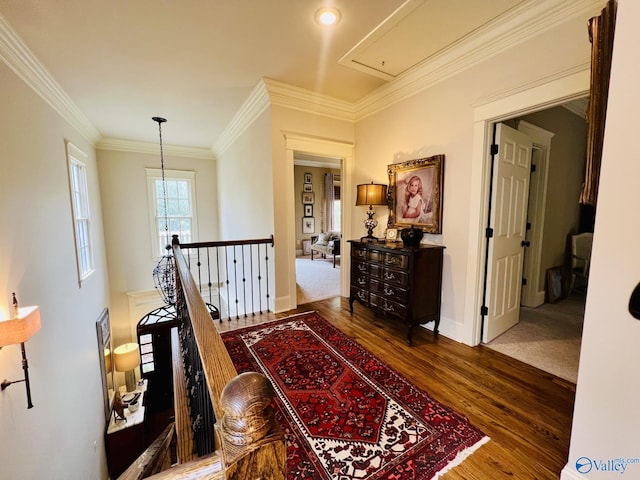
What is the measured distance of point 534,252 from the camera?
→ 3.54m

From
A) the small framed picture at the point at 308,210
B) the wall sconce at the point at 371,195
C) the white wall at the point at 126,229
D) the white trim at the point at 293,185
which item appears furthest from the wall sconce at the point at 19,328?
the small framed picture at the point at 308,210

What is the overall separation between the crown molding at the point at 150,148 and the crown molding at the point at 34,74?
1.36 metres

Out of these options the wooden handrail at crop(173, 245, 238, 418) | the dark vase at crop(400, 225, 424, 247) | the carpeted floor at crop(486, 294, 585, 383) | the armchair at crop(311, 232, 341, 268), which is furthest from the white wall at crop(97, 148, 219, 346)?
the carpeted floor at crop(486, 294, 585, 383)

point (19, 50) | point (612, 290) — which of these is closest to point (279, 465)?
point (612, 290)

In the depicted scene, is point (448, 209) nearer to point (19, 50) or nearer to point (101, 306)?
point (19, 50)

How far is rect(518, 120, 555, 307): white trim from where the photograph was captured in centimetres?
330

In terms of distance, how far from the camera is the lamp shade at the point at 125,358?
15.4ft

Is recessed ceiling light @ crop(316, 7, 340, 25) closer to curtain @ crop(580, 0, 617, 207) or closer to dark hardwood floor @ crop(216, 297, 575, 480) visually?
curtain @ crop(580, 0, 617, 207)

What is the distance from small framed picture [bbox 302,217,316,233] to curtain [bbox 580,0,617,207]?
7433mm

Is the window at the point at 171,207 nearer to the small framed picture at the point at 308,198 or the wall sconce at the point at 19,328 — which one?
the small framed picture at the point at 308,198

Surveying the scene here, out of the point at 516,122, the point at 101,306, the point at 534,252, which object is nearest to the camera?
the point at 516,122

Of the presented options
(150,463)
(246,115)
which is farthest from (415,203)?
(150,463)

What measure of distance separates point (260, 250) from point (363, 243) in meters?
→ 1.49

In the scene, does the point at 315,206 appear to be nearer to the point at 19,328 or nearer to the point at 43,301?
the point at 43,301
